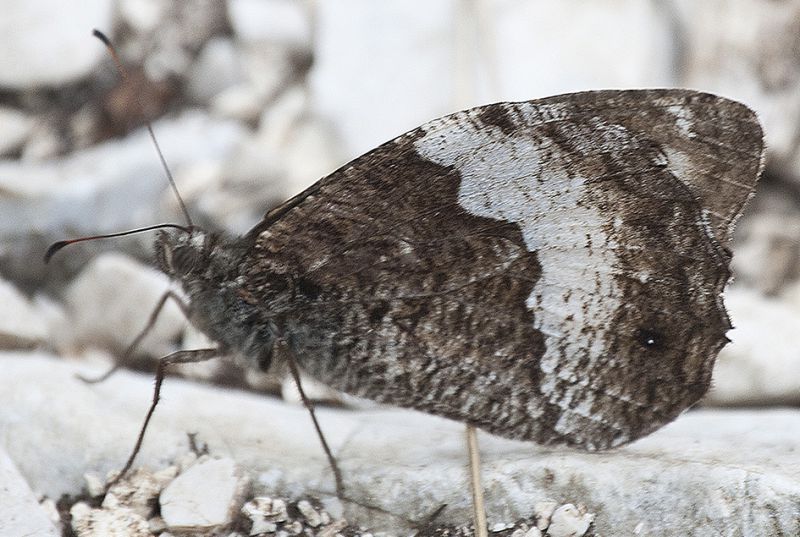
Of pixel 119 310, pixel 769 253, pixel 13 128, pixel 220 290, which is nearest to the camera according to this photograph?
pixel 220 290

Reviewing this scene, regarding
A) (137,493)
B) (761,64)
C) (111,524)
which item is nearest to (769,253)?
(761,64)

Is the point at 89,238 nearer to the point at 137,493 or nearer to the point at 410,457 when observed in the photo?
the point at 137,493

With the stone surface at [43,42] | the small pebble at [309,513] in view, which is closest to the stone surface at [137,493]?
the small pebble at [309,513]

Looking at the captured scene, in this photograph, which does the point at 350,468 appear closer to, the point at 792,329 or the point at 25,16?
the point at 792,329

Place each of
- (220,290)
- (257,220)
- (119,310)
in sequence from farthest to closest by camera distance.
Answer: (257,220), (119,310), (220,290)

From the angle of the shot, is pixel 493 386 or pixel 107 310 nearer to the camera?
pixel 493 386

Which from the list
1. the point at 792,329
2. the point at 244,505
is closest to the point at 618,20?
the point at 792,329

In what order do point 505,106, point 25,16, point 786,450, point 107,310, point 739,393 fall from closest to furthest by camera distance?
point 505,106, point 786,450, point 739,393, point 107,310, point 25,16

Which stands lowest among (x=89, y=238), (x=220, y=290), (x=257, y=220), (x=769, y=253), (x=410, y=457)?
(x=410, y=457)
